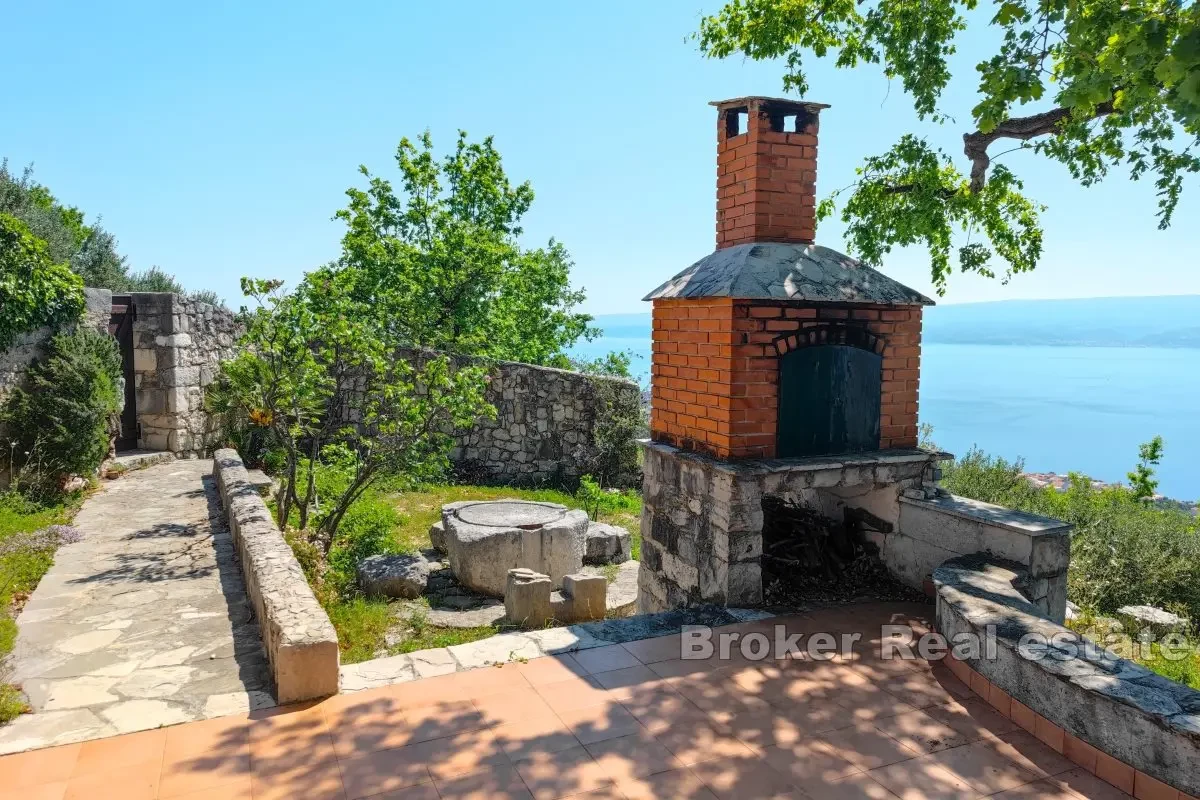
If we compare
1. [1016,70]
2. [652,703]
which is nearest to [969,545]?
[652,703]

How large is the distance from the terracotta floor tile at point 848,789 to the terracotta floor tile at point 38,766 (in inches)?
129

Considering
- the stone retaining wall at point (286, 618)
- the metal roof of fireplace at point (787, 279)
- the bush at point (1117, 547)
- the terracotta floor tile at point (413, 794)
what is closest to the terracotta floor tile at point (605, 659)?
the terracotta floor tile at point (413, 794)

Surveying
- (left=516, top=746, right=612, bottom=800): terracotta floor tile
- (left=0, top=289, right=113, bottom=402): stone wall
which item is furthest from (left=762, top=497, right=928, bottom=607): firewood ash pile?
(left=0, top=289, right=113, bottom=402): stone wall

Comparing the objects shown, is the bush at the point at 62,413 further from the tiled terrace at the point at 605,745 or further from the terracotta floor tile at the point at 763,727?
the terracotta floor tile at the point at 763,727

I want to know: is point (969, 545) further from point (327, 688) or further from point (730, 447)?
point (327, 688)

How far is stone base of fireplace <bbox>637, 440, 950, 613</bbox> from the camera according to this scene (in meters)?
5.21

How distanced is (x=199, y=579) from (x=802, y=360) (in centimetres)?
525

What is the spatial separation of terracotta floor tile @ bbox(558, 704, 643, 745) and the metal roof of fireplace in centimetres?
274

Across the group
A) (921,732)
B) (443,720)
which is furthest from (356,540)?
(921,732)

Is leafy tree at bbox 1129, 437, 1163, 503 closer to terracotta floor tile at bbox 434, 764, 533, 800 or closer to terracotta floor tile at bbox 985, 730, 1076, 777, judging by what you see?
terracotta floor tile at bbox 985, 730, 1076, 777

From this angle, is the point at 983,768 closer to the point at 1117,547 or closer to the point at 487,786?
the point at 487,786

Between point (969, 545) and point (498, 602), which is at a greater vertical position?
point (969, 545)

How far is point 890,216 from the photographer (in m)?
10.4

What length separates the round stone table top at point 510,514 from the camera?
27.6ft
